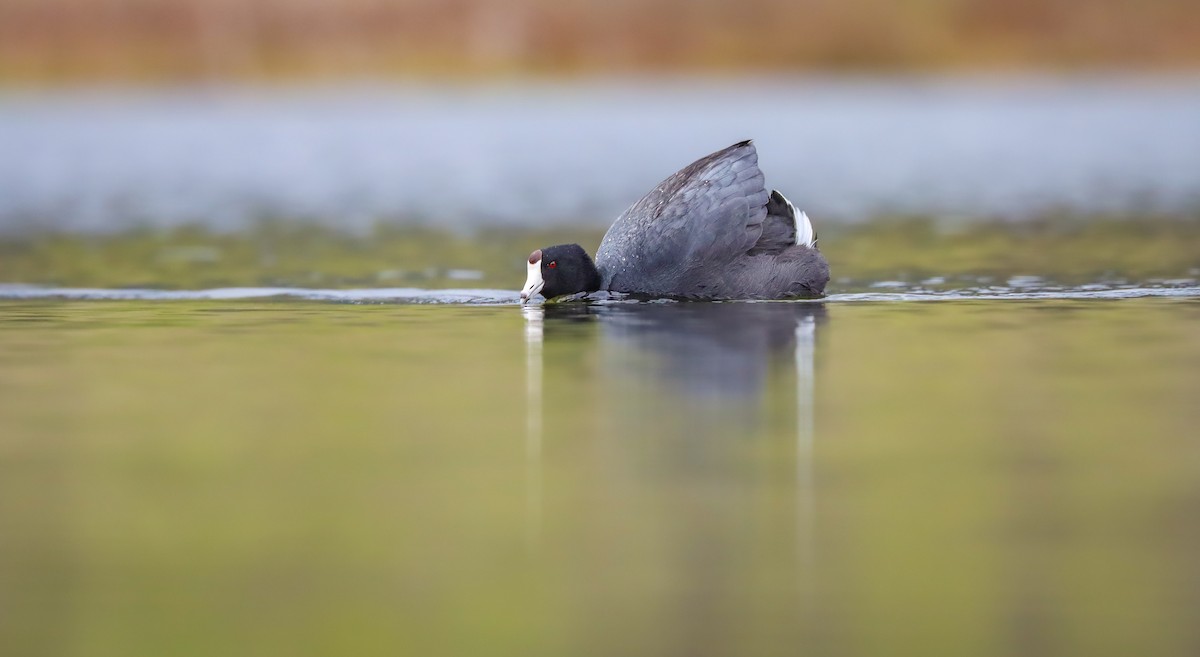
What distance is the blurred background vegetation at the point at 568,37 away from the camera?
246ft

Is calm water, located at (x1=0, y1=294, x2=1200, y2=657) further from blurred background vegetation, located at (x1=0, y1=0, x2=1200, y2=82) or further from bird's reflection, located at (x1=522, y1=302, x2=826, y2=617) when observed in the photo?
blurred background vegetation, located at (x1=0, y1=0, x2=1200, y2=82)

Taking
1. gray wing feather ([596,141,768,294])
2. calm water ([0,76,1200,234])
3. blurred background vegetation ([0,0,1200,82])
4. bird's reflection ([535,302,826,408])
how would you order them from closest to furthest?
bird's reflection ([535,302,826,408])
gray wing feather ([596,141,768,294])
calm water ([0,76,1200,234])
blurred background vegetation ([0,0,1200,82])

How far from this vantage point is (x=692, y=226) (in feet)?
42.2

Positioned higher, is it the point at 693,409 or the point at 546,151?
the point at 546,151

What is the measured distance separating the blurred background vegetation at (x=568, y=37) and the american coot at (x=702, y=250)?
6226cm

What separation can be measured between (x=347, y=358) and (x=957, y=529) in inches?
195

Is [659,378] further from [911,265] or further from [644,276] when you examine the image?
[911,265]

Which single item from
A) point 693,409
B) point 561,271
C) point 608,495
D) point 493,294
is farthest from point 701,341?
point 608,495

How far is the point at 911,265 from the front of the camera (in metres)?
16.0

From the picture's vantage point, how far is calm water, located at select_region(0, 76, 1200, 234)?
79.8 feet

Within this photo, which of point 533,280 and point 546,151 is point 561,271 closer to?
point 533,280

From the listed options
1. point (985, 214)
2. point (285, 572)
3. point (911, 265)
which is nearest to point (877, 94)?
point (985, 214)

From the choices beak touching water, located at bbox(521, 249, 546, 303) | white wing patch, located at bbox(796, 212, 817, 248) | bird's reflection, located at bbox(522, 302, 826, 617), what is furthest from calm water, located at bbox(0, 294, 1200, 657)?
white wing patch, located at bbox(796, 212, 817, 248)

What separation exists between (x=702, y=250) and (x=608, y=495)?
6.23 meters
